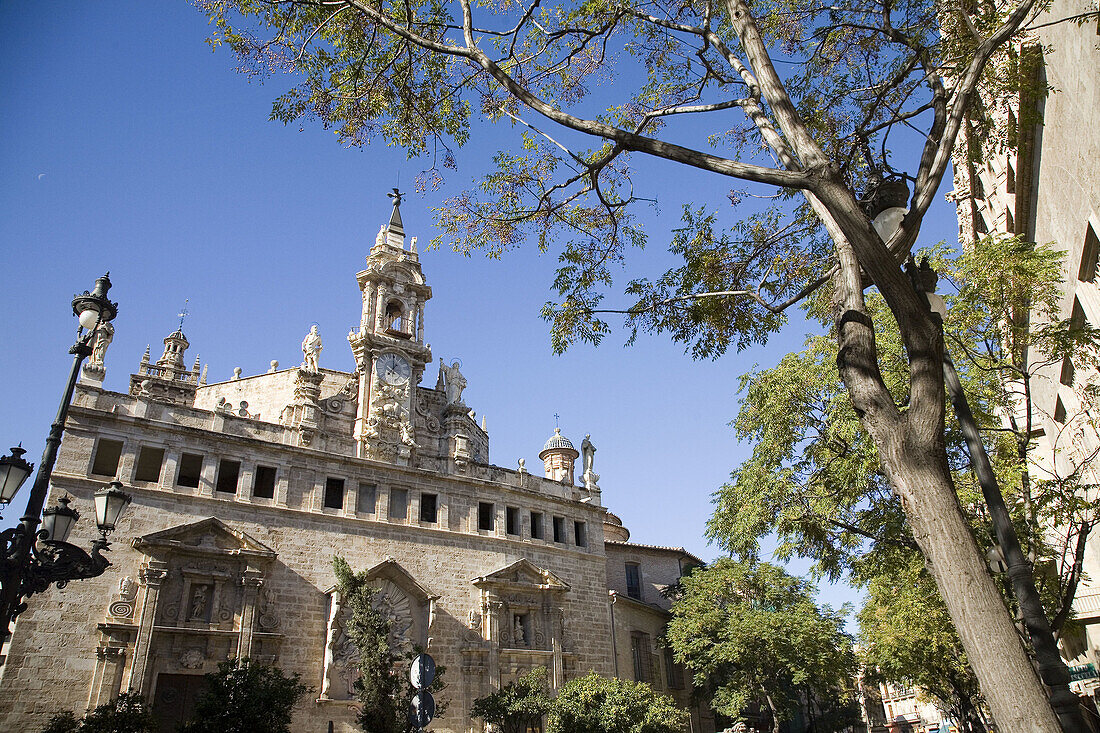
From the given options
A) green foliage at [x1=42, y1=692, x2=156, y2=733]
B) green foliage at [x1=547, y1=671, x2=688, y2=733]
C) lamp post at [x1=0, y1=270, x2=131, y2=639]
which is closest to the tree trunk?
lamp post at [x1=0, y1=270, x2=131, y2=639]

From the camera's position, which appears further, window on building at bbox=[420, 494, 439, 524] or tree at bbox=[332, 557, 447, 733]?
window on building at bbox=[420, 494, 439, 524]

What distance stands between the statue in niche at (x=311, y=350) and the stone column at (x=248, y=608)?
297 inches

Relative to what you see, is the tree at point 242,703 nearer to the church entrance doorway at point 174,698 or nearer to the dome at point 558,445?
the church entrance doorway at point 174,698

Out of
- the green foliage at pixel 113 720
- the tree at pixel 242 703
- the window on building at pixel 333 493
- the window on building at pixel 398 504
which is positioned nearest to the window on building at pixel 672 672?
the window on building at pixel 398 504

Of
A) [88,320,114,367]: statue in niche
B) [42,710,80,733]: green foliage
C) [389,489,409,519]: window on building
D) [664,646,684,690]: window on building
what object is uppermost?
[88,320,114,367]: statue in niche

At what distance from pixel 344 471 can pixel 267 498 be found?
104 inches

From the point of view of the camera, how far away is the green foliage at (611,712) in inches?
840

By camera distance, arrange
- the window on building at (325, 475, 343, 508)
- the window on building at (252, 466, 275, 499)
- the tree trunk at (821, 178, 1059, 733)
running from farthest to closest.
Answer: the window on building at (325, 475, 343, 508)
the window on building at (252, 466, 275, 499)
the tree trunk at (821, 178, 1059, 733)

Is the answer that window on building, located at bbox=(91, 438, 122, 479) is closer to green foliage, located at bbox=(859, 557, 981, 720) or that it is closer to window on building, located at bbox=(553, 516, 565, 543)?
window on building, located at bbox=(553, 516, 565, 543)

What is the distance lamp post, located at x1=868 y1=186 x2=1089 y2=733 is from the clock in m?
22.2

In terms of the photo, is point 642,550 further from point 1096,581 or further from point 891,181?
point 891,181

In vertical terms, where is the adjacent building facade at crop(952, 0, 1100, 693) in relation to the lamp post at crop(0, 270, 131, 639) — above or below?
above

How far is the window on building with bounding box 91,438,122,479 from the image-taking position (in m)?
21.3

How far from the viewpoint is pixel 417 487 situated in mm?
26422
